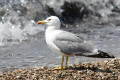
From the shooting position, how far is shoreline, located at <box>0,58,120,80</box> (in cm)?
625

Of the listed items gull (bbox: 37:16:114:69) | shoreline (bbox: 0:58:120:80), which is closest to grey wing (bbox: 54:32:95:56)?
gull (bbox: 37:16:114:69)

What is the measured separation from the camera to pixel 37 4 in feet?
42.3

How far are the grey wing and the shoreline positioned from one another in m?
0.30

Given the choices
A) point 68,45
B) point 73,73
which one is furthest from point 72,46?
point 73,73

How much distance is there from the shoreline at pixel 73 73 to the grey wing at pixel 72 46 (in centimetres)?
30

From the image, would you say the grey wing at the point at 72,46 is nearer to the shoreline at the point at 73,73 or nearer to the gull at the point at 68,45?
the gull at the point at 68,45

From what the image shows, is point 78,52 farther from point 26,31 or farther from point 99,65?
point 26,31

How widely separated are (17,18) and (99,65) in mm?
5114

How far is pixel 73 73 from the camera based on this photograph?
254 inches

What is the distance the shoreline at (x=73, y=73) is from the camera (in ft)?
20.5

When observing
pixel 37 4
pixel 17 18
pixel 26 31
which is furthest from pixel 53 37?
pixel 37 4

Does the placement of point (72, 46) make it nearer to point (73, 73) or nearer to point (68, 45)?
point (68, 45)

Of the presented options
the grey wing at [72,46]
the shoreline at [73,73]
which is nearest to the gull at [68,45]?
the grey wing at [72,46]

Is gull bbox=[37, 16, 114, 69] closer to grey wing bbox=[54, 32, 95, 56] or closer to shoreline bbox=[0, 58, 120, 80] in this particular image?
grey wing bbox=[54, 32, 95, 56]
